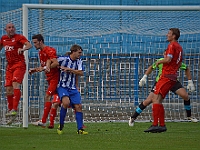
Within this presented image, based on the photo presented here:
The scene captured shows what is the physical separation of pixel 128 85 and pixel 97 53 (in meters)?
1.34

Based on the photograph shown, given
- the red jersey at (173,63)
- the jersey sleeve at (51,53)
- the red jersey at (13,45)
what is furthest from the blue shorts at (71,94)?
the red jersey at (173,63)

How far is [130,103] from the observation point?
19750mm

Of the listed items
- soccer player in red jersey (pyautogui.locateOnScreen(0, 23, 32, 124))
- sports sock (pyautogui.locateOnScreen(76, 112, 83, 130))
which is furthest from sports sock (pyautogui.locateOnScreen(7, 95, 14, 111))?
sports sock (pyautogui.locateOnScreen(76, 112, 83, 130))

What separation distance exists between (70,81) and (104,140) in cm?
223

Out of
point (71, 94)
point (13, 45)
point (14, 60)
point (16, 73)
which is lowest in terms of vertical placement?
point (71, 94)

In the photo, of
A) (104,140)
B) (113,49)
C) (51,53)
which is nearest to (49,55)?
(51,53)

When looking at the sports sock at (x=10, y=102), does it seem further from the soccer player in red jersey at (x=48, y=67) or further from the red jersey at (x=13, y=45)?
the red jersey at (x=13, y=45)

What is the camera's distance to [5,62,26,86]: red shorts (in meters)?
14.5

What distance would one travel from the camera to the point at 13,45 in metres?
14.6

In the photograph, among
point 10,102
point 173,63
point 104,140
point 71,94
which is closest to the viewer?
point 104,140

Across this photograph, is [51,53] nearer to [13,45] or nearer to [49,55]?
[49,55]

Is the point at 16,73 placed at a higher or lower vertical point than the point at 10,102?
higher

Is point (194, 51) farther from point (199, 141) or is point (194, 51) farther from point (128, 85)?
point (199, 141)

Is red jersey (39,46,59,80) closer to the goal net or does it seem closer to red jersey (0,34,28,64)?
red jersey (0,34,28,64)
